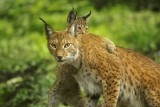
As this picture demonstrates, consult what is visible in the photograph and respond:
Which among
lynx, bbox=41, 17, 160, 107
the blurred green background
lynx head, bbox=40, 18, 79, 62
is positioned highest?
lynx head, bbox=40, 18, 79, 62

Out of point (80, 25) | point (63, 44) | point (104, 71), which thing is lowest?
point (104, 71)

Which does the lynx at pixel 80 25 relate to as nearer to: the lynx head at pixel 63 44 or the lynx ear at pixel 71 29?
the lynx ear at pixel 71 29

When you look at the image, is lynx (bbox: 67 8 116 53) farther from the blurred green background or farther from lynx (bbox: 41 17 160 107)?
the blurred green background

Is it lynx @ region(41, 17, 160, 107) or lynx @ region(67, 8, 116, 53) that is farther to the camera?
lynx @ region(67, 8, 116, 53)

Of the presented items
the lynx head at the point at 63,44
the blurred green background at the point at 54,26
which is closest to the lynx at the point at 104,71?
the lynx head at the point at 63,44

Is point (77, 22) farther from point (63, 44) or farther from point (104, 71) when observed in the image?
point (104, 71)

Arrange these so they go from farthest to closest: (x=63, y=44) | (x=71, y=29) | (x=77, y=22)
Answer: (x=77, y=22) < (x=71, y=29) < (x=63, y=44)

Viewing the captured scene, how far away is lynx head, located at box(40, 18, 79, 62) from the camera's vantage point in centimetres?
1056

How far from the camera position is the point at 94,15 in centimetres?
2302

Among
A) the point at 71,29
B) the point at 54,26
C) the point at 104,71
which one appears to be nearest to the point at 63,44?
the point at 71,29

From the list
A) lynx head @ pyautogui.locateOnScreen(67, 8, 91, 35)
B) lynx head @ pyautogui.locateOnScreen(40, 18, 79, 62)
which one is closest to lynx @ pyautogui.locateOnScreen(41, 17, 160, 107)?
lynx head @ pyautogui.locateOnScreen(40, 18, 79, 62)

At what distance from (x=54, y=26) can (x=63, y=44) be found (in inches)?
423

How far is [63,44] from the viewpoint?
35.0 ft

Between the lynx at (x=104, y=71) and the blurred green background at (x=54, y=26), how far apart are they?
16.6 ft
